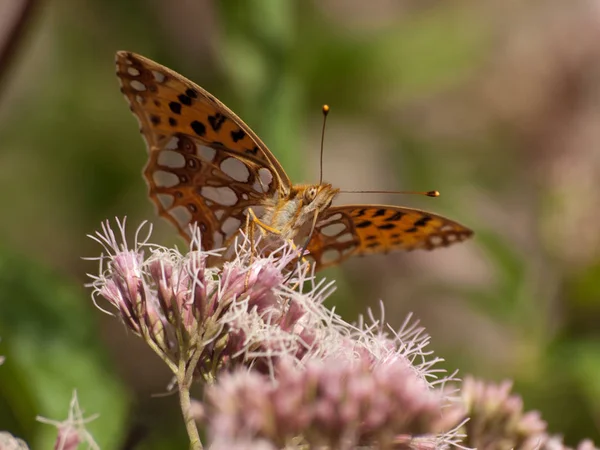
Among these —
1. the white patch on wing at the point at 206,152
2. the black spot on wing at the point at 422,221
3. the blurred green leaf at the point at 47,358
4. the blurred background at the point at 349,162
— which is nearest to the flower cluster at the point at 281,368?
the white patch on wing at the point at 206,152

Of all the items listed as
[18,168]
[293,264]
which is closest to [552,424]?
[293,264]

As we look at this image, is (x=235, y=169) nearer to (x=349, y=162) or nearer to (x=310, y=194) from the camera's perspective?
(x=310, y=194)

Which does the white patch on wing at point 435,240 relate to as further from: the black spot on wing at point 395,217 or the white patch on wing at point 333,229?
the white patch on wing at point 333,229

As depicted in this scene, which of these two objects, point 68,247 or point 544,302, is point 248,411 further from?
point 68,247

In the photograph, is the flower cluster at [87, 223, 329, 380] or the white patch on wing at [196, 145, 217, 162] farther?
the white patch on wing at [196, 145, 217, 162]

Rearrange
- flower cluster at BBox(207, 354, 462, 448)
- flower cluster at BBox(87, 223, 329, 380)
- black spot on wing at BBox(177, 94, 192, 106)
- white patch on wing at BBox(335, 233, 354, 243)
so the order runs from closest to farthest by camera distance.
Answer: flower cluster at BBox(207, 354, 462, 448) → flower cluster at BBox(87, 223, 329, 380) → black spot on wing at BBox(177, 94, 192, 106) → white patch on wing at BBox(335, 233, 354, 243)

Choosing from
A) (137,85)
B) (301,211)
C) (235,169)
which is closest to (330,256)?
(301,211)

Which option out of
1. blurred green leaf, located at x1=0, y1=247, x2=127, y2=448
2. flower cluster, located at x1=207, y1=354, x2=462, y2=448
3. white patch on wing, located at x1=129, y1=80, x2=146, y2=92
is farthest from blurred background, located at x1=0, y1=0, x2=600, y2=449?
flower cluster, located at x1=207, y1=354, x2=462, y2=448

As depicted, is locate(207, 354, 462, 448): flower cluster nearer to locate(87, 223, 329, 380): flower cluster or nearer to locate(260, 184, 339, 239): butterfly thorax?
locate(87, 223, 329, 380): flower cluster
